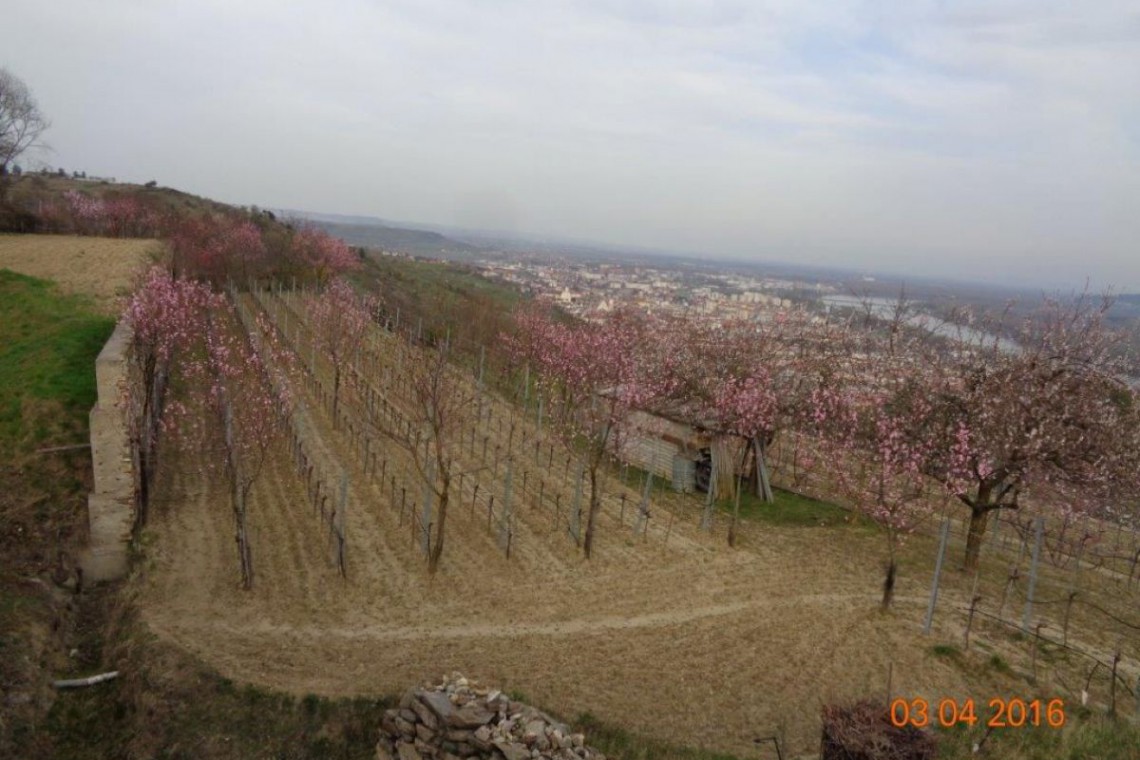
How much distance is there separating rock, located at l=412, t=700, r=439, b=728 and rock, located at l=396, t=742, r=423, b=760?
30 centimetres

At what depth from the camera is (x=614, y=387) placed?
15492 mm

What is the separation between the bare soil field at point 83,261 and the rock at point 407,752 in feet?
54.2

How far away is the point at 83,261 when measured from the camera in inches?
945

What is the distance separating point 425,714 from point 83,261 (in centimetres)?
2322

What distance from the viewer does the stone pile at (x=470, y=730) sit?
7.27 m

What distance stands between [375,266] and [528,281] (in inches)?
565

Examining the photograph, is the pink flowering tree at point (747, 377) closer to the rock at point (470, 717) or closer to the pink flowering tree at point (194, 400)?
the rock at point (470, 717)

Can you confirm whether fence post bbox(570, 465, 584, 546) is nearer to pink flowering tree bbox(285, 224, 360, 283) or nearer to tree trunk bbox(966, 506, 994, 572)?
tree trunk bbox(966, 506, 994, 572)

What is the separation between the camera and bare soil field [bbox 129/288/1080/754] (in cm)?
906

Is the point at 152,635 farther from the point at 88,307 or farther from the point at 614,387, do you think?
the point at 88,307

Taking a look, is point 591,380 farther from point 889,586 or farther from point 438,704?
point 438,704

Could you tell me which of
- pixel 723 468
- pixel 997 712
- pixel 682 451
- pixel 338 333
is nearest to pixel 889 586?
pixel 997 712

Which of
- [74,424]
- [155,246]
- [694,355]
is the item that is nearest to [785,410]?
[694,355]

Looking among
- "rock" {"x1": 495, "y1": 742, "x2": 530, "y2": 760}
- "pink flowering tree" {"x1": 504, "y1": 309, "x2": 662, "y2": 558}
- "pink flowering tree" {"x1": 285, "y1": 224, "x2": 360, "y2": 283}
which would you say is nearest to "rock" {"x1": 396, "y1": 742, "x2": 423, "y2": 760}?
"rock" {"x1": 495, "y1": 742, "x2": 530, "y2": 760}
